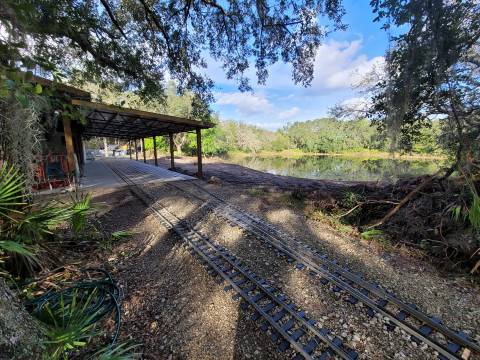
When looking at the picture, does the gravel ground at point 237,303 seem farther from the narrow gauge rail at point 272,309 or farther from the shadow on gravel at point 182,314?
the narrow gauge rail at point 272,309

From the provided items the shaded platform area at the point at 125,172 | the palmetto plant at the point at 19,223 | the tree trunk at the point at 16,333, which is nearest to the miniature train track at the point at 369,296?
the tree trunk at the point at 16,333

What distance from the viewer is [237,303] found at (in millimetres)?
2887

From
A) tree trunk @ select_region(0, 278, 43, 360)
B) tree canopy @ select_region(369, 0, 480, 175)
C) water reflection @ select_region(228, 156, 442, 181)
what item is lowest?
water reflection @ select_region(228, 156, 442, 181)

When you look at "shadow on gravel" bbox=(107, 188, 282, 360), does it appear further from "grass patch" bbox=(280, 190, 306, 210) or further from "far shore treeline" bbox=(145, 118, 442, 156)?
"far shore treeline" bbox=(145, 118, 442, 156)

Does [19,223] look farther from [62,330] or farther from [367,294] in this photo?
[367,294]

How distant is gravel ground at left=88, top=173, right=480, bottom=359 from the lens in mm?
2338

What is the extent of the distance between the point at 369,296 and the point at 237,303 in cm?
185

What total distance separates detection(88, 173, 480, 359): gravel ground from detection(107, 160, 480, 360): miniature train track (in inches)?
5.1

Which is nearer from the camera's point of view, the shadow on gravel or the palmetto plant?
the shadow on gravel

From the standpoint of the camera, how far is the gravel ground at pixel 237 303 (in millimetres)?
2338

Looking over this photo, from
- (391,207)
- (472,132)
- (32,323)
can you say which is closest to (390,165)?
(391,207)

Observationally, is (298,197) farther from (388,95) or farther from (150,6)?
(150,6)

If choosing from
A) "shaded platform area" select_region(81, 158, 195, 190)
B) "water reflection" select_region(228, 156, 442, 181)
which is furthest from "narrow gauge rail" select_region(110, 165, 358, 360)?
"shaded platform area" select_region(81, 158, 195, 190)

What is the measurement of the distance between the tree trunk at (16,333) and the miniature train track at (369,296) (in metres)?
3.22
